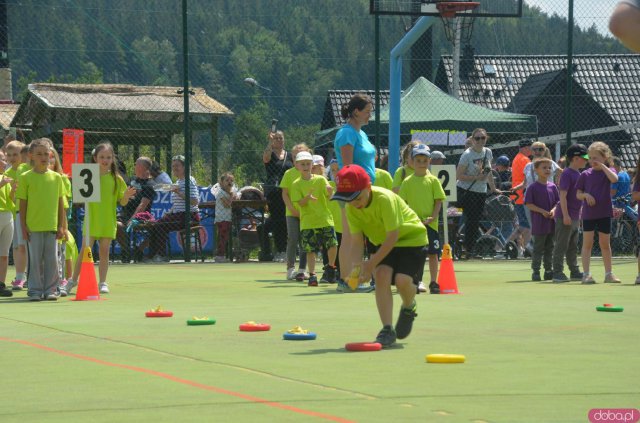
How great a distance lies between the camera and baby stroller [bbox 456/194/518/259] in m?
22.1

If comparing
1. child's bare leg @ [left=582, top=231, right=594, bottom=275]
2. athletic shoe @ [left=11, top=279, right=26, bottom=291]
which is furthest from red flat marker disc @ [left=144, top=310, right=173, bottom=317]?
child's bare leg @ [left=582, top=231, right=594, bottom=275]

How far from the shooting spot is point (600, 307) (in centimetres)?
1193

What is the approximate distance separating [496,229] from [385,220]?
13.6m

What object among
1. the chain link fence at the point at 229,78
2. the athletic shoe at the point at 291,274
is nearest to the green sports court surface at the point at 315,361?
the athletic shoe at the point at 291,274

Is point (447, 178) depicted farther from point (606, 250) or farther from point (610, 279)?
point (610, 279)

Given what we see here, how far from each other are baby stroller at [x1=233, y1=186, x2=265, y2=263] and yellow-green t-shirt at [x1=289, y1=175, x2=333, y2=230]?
227 inches

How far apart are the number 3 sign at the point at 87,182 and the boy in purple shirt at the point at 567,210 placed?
6.13m

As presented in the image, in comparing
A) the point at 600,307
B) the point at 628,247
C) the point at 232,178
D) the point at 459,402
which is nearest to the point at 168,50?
the point at 232,178

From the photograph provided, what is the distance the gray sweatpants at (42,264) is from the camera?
1407 cm

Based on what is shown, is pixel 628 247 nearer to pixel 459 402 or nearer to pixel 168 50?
pixel 168 50

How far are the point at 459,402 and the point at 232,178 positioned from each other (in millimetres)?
16359

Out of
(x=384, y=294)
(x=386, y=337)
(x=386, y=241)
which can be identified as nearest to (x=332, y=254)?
(x=384, y=294)

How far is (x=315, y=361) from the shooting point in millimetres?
8211

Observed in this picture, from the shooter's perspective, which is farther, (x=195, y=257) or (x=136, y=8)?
(x=136, y=8)
